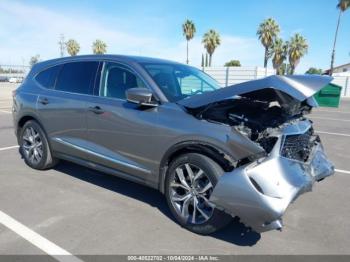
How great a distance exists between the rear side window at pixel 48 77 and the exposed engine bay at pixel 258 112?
8.93 feet

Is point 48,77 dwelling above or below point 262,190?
above

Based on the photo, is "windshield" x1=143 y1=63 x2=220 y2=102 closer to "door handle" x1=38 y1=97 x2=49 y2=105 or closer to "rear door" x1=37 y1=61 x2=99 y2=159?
"rear door" x1=37 y1=61 x2=99 y2=159

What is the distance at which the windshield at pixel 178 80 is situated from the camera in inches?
156

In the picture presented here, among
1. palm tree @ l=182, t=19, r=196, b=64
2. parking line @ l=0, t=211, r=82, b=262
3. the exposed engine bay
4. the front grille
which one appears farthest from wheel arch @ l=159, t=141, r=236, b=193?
palm tree @ l=182, t=19, r=196, b=64

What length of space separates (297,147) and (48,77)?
3855 mm

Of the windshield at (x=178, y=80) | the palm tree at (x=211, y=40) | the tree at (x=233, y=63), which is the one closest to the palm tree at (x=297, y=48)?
the palm tree at (x=211, y=40)

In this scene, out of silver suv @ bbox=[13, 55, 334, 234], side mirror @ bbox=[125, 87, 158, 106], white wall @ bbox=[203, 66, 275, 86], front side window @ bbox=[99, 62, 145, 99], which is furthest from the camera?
white wall @ bbox=[203, 66, 275, 86]

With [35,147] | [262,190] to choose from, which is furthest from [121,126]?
[35,147]

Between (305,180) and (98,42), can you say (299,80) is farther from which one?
(98,42)

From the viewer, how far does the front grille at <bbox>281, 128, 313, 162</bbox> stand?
328cm

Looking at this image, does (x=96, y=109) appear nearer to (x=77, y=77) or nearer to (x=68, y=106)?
(x=68, y=106)

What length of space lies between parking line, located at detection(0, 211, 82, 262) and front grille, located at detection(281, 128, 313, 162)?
2.18 meters

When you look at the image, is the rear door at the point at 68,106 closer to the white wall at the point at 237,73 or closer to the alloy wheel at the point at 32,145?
the alloy wheel at the point at 32,145

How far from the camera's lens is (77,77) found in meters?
4.80
